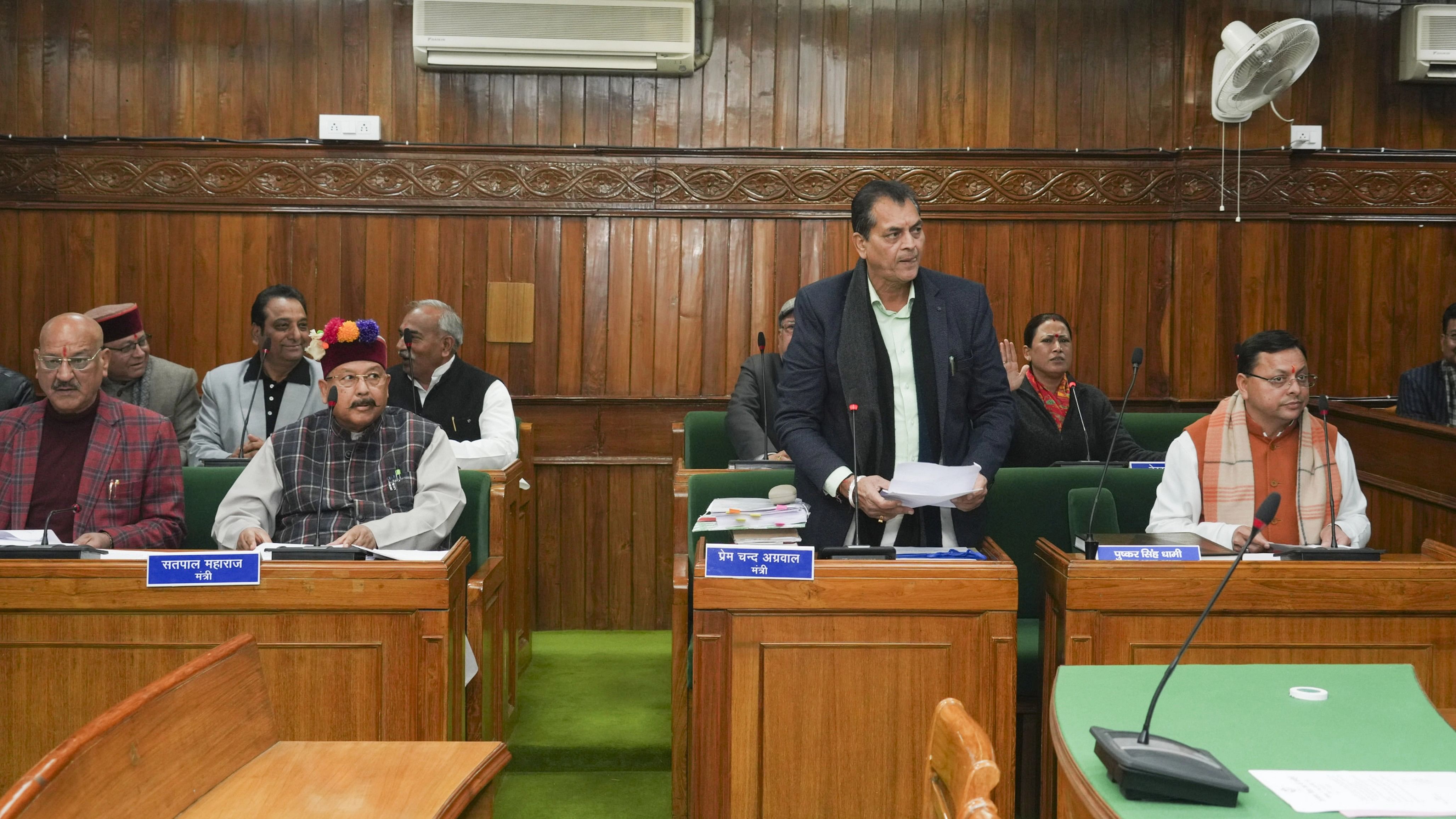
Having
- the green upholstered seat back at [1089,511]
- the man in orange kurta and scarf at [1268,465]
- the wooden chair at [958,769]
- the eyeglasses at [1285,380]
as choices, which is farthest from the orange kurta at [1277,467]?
the wooden chair at [958,769]

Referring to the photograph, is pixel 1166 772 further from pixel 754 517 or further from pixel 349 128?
pixel 349 128

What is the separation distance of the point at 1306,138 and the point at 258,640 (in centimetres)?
476

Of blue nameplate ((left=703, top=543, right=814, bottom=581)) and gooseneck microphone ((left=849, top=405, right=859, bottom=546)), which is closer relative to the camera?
blue nameplate ((left=703, top=543, right=814, bottom=581))

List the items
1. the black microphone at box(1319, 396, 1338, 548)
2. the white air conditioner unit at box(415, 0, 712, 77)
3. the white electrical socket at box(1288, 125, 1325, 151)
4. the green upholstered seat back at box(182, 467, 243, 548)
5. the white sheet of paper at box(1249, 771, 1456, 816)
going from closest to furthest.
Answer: the white sheet of paper at box(1249, 771, 1456, 816), the black microphone at box(1319, 396, 1338, 548), the green upholstered seat back at box(182, 467, 243, 548), the white air conditioner unit at box(415, 0, 712, 77), the white electrical socket at box(1288, 125, 1325, 151)

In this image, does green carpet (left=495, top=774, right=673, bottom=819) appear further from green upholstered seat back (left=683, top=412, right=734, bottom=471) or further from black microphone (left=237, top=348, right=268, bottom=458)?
black microphone (left=237, top=348, right=268, bottom=458)

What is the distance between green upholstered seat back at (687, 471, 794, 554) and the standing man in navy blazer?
64cm

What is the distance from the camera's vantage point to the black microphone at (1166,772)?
A: 4.36ft

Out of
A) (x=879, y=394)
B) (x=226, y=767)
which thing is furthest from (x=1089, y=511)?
(x=226, y=767)

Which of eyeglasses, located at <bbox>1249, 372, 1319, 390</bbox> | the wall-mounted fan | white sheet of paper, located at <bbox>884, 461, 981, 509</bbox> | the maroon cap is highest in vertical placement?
the wall-mounted fan

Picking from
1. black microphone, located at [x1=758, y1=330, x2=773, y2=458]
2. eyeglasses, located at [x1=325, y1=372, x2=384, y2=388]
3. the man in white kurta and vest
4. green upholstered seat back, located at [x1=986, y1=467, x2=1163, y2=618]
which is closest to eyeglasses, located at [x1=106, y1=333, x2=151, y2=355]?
the man in white kurta and vest

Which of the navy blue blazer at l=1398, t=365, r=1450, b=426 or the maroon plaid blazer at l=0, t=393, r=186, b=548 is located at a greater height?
the navy blue blazer at l=1398, t=365, r=1450, b=426

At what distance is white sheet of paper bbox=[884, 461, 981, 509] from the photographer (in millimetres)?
2361

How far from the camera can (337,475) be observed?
307 centimetres

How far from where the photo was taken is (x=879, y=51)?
5.12 m
